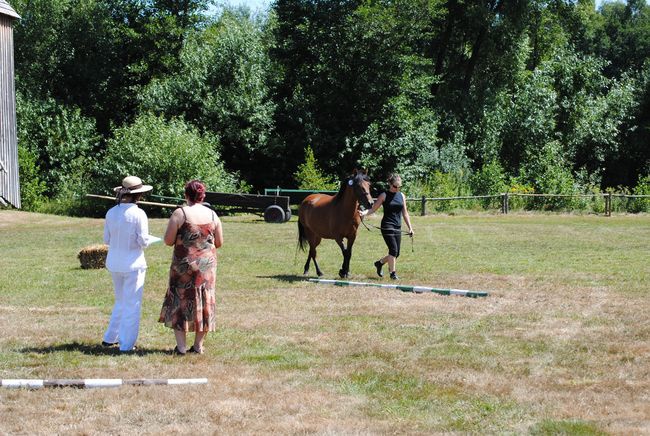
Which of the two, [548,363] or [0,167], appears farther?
[0,167]

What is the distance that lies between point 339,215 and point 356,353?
7023 mm

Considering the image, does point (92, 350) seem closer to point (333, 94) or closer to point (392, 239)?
point (392, 239)

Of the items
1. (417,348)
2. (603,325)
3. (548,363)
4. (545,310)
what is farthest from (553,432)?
(545,310)

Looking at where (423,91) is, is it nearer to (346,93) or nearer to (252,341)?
(346,93)

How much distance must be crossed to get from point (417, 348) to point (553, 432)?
3371 mm

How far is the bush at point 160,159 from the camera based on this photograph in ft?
124

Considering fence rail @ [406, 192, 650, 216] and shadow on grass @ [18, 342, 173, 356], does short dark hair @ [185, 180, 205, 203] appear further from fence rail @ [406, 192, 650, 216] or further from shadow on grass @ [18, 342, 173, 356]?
fence rail @ [406, 192, 650, 216]

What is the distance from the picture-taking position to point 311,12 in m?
43.7

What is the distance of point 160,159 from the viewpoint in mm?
37719

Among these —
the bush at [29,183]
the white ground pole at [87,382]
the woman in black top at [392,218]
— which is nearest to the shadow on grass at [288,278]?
the woman in black top at [392,218]

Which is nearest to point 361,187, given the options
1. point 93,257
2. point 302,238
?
point 302,238

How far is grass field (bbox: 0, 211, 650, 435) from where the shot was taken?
750cm

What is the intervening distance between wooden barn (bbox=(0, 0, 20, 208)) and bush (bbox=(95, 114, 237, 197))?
18.1 ft

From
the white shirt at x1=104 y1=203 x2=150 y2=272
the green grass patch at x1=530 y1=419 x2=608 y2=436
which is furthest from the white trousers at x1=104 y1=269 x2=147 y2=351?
the green grass patch at x1=530 y1=419 x2=608 y2=436
